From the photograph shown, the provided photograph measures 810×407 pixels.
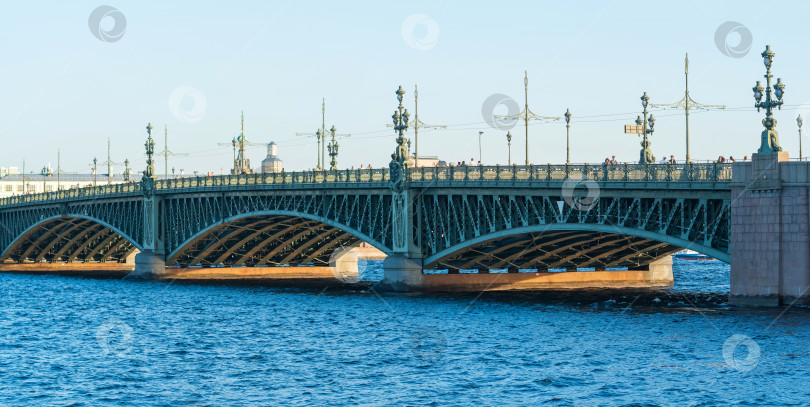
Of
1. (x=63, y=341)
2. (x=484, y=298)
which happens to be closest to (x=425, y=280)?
(x=484, y=298)

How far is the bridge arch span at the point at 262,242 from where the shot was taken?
277 feet

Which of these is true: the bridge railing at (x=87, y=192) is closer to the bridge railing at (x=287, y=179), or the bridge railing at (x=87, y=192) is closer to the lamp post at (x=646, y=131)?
the bridge railing at (x=287, y=179)

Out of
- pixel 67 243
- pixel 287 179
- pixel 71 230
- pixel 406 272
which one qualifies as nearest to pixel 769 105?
pixel 406 272

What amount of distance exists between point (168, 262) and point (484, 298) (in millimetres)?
35552

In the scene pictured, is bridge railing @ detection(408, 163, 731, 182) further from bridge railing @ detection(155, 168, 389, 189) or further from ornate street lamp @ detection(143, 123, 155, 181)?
ornate street lamp @ detection(143, 123, 155, 181)

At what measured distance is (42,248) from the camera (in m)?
123

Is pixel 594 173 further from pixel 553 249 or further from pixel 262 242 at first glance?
pixel 262 242

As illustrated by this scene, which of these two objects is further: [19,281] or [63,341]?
[19,281]

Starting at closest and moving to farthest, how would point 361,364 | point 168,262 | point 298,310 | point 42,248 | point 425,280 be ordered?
point 361,364, point 298,310, point 425,280, point 168,262, point 42,248

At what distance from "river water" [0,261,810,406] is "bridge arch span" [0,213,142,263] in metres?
43.7

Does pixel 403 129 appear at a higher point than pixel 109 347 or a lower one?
higher

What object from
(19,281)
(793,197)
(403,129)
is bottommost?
(19,281)

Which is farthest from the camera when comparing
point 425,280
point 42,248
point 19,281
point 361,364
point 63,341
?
point 42,248

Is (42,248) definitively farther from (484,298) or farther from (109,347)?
(109,347)
